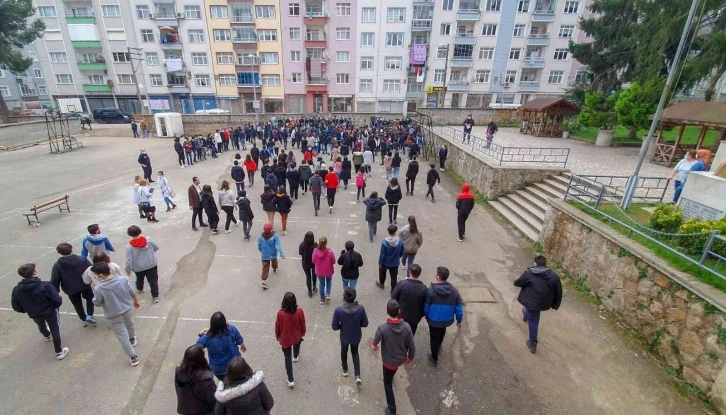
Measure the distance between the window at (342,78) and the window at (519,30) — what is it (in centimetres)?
2114

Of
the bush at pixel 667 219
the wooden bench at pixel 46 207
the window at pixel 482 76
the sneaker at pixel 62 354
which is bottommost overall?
the sneaker at pixel 62 354

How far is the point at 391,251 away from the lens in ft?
22.3

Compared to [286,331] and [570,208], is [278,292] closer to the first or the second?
[286,331]

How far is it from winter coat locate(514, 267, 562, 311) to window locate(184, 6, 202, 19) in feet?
159

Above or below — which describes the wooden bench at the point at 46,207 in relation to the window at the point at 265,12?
below

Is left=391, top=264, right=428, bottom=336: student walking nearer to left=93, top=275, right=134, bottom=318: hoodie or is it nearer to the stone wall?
left=93, top=275, right=134, bottom=318: hoodie

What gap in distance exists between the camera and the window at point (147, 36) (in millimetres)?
40688

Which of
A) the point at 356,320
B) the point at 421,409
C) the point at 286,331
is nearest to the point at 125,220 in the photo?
the point at 286,331

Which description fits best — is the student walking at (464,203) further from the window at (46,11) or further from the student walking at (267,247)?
the window at (46,11)

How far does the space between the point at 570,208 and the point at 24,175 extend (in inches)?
960

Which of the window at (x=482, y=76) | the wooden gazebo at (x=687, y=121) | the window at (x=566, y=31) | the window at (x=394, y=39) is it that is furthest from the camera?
the window at (x=482, y=76)

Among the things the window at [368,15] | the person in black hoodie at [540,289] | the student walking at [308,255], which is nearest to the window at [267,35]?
the window at [368,15]

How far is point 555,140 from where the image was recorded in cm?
2198

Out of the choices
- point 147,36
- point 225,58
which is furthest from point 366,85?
point 147,36
